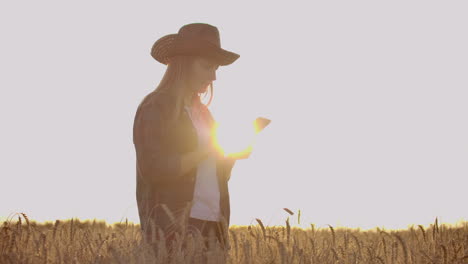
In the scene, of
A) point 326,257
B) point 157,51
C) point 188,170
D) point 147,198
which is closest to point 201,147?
point 188,170

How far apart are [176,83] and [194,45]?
0.33m

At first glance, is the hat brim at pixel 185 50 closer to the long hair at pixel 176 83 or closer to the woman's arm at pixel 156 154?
the long hair at pixel 176 83

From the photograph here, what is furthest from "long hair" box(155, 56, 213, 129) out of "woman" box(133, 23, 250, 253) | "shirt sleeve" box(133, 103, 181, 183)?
"shirt sleeve" box(133, 103, 181, 183)

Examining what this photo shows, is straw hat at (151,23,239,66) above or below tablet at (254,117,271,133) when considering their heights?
above

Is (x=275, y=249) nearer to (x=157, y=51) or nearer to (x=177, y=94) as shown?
(x=177, y=94)

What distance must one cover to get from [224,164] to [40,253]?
5.12 feet

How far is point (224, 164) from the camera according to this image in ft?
15.7

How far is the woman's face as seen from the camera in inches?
185

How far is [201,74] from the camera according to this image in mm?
4711

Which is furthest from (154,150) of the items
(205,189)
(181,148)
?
(205,189)

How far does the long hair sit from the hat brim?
0.18 ft

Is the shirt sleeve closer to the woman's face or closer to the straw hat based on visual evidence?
the woman's face

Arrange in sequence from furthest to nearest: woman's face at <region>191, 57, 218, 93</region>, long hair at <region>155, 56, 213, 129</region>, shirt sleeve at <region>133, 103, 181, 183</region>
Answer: woman's face at <region>191, 57, 218, 93</region>
long hair at <region>155, 56, 213, 129</region>
shirt sleeve at <region>133, 103, 181, 183</region>

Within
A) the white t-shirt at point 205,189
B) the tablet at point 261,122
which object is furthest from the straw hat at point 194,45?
the tablet at point 261,122
